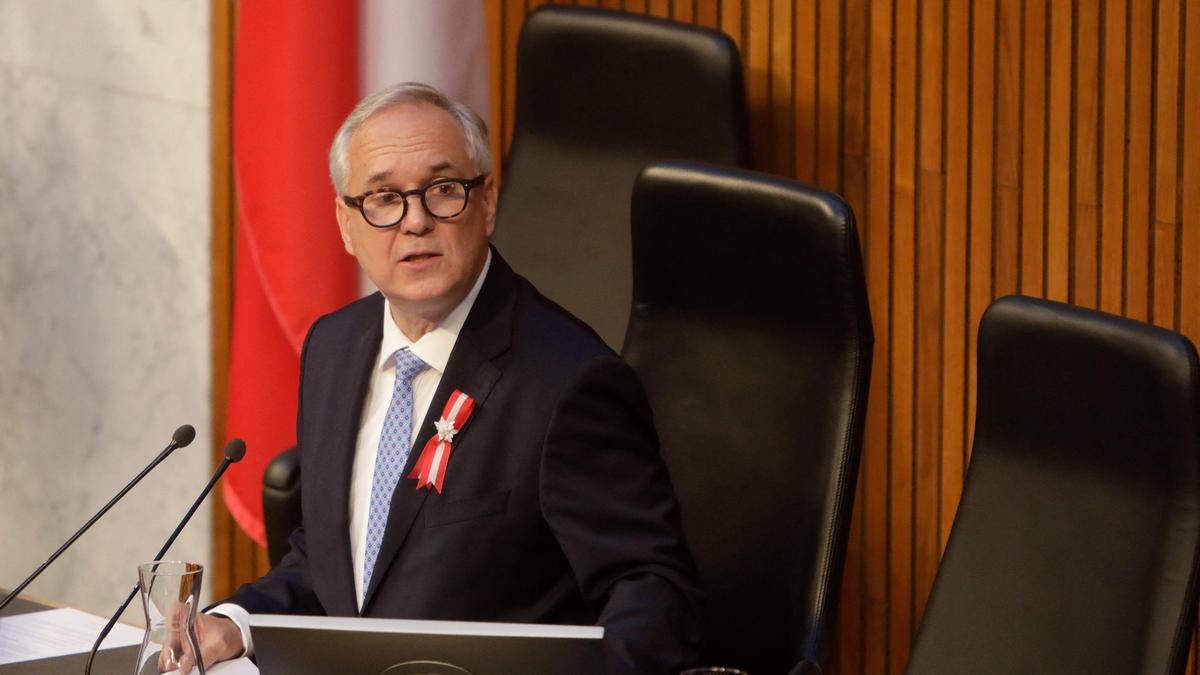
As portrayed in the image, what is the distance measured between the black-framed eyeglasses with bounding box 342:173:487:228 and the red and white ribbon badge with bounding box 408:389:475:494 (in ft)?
0.86

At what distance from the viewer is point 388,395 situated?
6.97 feet

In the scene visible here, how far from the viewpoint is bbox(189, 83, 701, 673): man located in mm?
1857

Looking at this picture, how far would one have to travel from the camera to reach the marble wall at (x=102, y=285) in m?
3.88

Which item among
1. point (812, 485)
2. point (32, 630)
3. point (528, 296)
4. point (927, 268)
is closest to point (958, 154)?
point (927, 268)

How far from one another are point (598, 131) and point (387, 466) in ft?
4.18

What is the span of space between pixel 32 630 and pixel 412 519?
21.9 inches

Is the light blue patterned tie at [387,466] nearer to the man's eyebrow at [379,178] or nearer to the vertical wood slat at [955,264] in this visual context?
the man's eyebrow at [379,178]

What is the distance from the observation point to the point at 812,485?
7.24ft

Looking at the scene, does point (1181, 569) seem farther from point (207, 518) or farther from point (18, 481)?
point (18, 481)

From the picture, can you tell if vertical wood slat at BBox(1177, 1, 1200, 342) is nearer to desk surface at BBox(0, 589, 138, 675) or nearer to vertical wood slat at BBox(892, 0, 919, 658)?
vertical wood slat at BBox(892, 0, 919, 658)

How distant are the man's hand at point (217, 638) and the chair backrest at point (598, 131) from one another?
4.43 feet

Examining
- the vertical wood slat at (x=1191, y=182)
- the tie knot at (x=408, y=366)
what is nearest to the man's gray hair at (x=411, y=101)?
the tie knot at (x=408, y=366)

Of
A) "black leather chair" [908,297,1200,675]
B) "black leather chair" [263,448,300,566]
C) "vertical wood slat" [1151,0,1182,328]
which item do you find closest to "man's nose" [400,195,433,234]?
"black leather chair" [908,297,1200,675]

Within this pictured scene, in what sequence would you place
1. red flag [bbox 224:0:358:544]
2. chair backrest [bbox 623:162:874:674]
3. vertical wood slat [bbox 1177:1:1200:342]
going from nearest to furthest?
chair backrest [bbox 623:162:874:674] → vertical wood slat [bbox 1177:1:1200:342] → red flag [bbox 224:0:358:544]
